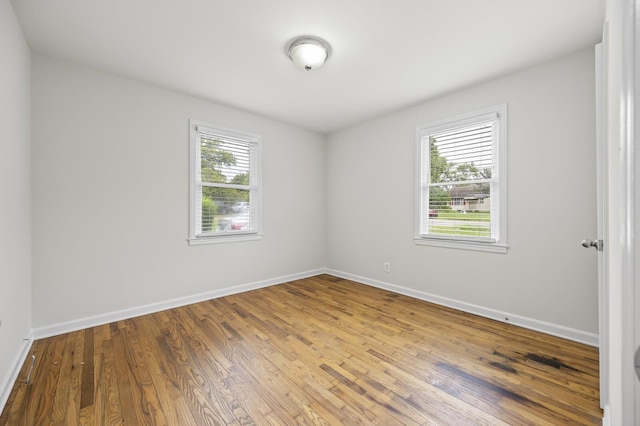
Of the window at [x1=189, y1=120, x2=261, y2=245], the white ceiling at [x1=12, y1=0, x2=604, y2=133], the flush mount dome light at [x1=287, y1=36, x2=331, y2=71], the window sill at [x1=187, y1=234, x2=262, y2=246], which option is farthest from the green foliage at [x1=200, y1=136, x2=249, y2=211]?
the flush mount dome light at [x1=287, y1=36, x2=331, y2=71]

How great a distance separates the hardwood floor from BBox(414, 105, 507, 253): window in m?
0.92

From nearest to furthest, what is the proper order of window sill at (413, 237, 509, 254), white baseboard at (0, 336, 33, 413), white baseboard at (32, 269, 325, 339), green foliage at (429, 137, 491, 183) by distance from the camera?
white baseboard at (0, 336, 33, 413), white baseboard at (32, 269, 325, 339), window sill at (413, 237, 509, 254), green foliage at (429, 137, 491, 183)

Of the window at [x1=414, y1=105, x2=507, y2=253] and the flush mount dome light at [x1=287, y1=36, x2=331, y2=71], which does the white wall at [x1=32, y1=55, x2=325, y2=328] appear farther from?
the window at [x1=414, y1=105, x2=507, y2=253]

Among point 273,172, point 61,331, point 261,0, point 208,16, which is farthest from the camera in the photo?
point 273,172

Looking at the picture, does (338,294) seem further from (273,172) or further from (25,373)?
(25,373)

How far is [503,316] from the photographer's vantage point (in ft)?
9.30

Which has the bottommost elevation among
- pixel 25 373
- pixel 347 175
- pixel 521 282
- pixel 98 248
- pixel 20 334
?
pixel 25 373

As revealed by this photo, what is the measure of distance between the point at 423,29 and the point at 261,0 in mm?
1271

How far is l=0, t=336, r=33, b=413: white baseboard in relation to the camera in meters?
1.68

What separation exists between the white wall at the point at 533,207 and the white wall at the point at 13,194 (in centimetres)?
376

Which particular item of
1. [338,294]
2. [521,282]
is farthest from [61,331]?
[521,282]

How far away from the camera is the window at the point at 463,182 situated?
2926mm

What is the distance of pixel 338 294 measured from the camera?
148 inches

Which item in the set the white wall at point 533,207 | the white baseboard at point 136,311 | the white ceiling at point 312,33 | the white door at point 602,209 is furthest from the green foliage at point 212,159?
the white door at point 602,209
